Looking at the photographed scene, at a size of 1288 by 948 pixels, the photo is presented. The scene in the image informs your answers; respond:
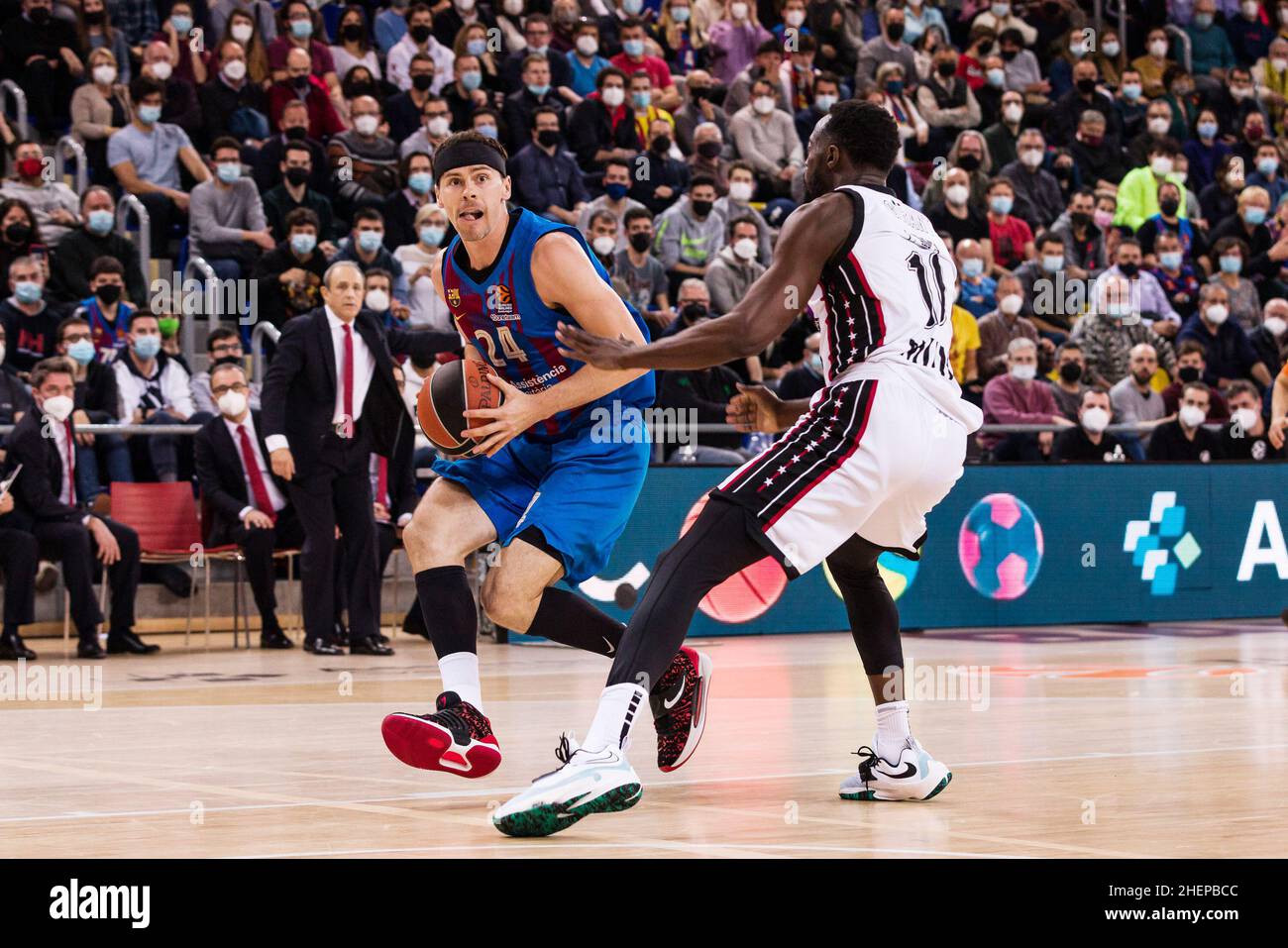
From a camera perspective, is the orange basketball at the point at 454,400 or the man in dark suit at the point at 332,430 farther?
the man in dark suit at the point at 332,430

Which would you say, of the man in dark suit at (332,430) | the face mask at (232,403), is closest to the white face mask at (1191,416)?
the man in dark suit at (332,430)

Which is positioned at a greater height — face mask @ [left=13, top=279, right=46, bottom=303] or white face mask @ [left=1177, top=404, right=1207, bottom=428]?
face mask @ [left=13, top=279, right=46, bottom=303]

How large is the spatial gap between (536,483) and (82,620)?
7.04 meters

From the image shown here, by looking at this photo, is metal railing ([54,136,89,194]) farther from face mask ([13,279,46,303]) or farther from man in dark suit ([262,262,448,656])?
man in dark suit ([262,262,448,656])

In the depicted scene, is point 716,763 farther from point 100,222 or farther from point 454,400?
point 100,222

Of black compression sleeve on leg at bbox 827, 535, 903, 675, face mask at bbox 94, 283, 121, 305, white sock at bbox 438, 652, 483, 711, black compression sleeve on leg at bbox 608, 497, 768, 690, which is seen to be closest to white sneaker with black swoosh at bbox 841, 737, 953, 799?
black compression sleeve on leg at bbox 827, 535, 903, 675

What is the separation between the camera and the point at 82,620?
41.0 ft

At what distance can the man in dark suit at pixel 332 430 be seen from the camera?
12641 millimetres

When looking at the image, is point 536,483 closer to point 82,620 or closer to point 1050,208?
point 82,620

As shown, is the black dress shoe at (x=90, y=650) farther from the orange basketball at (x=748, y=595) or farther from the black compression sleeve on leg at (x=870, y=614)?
the black compression sleeve on leg at (x=870, y=614)

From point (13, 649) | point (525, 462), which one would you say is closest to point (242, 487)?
point (13, 649)

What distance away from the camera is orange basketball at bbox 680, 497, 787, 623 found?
1370 centimetres

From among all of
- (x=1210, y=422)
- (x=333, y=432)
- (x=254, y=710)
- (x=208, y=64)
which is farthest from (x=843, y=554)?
(x=208, y=64)

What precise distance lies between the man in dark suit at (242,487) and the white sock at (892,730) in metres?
8.04
